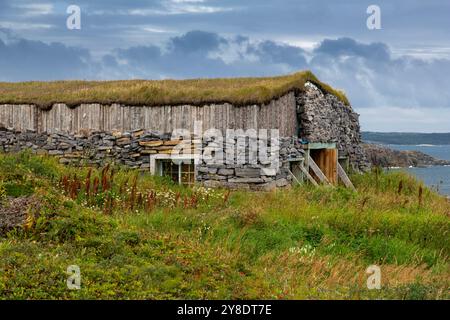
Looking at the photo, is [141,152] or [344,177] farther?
[344,177]

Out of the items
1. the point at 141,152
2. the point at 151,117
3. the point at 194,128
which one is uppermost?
the point at 151,117

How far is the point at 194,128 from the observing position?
2136 centimetres

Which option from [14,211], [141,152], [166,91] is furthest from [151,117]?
[14,211]

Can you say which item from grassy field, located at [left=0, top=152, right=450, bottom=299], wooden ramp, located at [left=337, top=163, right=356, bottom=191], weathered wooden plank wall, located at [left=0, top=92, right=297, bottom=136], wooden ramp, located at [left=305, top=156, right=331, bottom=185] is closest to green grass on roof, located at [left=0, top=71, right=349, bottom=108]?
weathered wooden plank wall, located at [left=0, top=92, right=297, bottom=136]

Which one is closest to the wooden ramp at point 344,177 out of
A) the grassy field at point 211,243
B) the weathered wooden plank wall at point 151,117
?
the weathered wooden plank wall at point 151,117

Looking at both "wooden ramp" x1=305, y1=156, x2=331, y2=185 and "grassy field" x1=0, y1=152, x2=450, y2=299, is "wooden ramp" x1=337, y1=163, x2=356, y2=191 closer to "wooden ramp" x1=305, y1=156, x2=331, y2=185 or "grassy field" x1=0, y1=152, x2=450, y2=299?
"wooden ramp" x1=305, y1=156, x2=331, y2=185

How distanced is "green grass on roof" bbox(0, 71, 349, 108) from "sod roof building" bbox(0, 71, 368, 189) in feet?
0.11

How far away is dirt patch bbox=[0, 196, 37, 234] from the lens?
35.1 feet

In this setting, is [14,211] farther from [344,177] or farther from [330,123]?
[330,123]

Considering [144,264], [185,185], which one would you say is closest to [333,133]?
[185,185]

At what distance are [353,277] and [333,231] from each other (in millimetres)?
3867

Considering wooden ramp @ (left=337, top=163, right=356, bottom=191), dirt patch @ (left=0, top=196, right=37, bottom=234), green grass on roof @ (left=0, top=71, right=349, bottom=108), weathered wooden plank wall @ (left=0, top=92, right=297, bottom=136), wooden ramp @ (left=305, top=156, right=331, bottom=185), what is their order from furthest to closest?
wooden ramp @ (left=337, top=163, right=356, bottom=191), wooden ramp @ (left=305, top=156, right=331, bottom=185), green grass on roof @ (left=0, top=71, right=349, bottom=108), weathered wooden plank wall @ (left=0, top=92, right=297, bottom=136), dirt patch @ (left=0, top=196, right=37, bottom=234)

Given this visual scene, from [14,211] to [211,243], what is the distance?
10.8 feet
